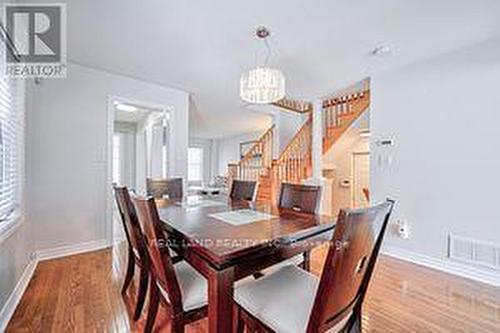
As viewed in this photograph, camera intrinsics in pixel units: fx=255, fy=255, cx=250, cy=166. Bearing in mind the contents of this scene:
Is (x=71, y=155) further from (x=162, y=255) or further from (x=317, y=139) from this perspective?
(x=317, y=139)

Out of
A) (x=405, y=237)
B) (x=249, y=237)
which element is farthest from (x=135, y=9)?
(x=405, y=237)

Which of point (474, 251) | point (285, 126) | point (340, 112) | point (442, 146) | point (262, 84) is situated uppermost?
point (340, 112)

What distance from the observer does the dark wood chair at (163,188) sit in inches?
116

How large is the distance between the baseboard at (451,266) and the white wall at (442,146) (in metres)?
0.06

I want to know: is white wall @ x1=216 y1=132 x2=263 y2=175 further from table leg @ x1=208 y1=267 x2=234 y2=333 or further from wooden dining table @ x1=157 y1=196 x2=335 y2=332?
table leg @ x1=208 y1=267 x2=234 y2=333

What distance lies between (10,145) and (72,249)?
151cm

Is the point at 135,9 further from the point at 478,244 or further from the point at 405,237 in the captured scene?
the point at 478,244

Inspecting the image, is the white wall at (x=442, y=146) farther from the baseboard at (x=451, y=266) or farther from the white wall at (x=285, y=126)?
the white wall at (x=285, y=126)

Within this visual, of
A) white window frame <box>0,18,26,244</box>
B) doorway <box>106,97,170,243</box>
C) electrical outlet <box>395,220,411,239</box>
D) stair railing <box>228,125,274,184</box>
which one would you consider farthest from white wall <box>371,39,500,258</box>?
white window frame <box>0,18,26,244</box>

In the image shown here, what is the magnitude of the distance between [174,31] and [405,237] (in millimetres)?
3548

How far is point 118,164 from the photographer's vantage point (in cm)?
738

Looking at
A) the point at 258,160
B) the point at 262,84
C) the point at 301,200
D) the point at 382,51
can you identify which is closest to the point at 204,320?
the point at 301,200

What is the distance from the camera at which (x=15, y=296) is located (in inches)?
76.7

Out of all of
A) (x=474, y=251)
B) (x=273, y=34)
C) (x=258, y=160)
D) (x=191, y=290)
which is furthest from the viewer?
(x=258, y=160)
